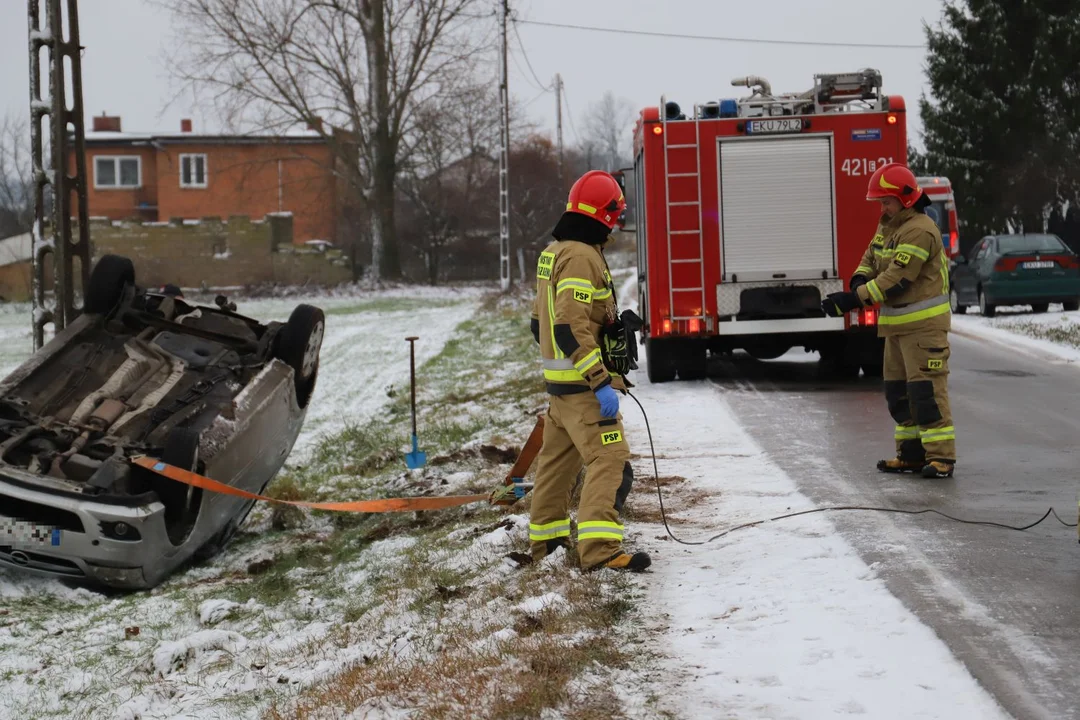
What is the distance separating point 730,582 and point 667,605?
43 centimetres

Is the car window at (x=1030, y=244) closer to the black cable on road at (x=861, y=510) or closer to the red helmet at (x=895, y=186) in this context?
the red helmet at (x=895, y=186)

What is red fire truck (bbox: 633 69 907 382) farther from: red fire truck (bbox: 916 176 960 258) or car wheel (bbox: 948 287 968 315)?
car wheel (bbox: 948 287 968 315)

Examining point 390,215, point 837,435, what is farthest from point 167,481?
point 390,215

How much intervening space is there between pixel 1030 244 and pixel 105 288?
17.5 m

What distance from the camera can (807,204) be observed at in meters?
13.0

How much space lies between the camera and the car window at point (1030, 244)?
865 inches

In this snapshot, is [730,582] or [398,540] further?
[398,540]

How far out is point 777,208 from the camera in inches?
511

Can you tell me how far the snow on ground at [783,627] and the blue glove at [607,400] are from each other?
0.77 metres

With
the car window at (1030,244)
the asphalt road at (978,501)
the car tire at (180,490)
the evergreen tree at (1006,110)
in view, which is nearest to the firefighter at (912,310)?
the asphalt road at (978,501)

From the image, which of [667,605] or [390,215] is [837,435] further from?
[390,215]

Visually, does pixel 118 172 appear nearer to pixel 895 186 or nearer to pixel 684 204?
pixel 684 204

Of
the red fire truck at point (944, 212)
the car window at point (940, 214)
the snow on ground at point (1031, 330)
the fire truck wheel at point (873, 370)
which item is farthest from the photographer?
the car window at point (940, 214)

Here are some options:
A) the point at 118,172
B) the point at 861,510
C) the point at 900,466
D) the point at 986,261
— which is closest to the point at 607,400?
the point at 861,510
